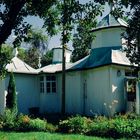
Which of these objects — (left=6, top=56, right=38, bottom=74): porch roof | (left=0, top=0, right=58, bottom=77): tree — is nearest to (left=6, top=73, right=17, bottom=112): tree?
(left=6, top=56, right=38, bottom=74): porch roof

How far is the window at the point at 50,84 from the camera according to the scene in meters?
33.4

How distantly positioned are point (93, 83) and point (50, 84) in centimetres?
573

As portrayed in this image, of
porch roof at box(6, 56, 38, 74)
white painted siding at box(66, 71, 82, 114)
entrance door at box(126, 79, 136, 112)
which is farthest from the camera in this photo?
porch roof at box(6, 56, 38, 74)

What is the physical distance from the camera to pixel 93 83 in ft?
94.9

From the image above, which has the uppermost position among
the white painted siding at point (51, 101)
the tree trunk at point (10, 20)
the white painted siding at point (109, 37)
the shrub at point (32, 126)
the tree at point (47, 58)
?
the tree at point (47, 58)

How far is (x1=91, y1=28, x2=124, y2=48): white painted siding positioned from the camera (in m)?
30.0

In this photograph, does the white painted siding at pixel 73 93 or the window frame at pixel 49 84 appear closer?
the white painted siding at pixel 73 93

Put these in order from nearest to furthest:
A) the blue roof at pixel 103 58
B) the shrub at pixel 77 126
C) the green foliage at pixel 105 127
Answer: the green foliage at pixel 105 127
the shrub at pixel 77 126
the blue roof at pixel 103 58

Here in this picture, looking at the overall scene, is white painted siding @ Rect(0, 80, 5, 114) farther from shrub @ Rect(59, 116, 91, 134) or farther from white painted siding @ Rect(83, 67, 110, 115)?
shrub @ Rect(59, 116, 91, 134)

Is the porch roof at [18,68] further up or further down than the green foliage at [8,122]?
further up

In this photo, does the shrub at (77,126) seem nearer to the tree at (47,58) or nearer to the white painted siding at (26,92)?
the white painted siding at (26,92)

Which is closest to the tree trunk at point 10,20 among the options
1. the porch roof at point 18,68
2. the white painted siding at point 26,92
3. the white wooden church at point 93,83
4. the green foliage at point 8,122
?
the green foliage at point 8,122

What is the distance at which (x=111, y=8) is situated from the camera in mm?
11086

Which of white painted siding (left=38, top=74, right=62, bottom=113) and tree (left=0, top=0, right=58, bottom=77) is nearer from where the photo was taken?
tree (left=0, top=0, right=58, bottom=77)
